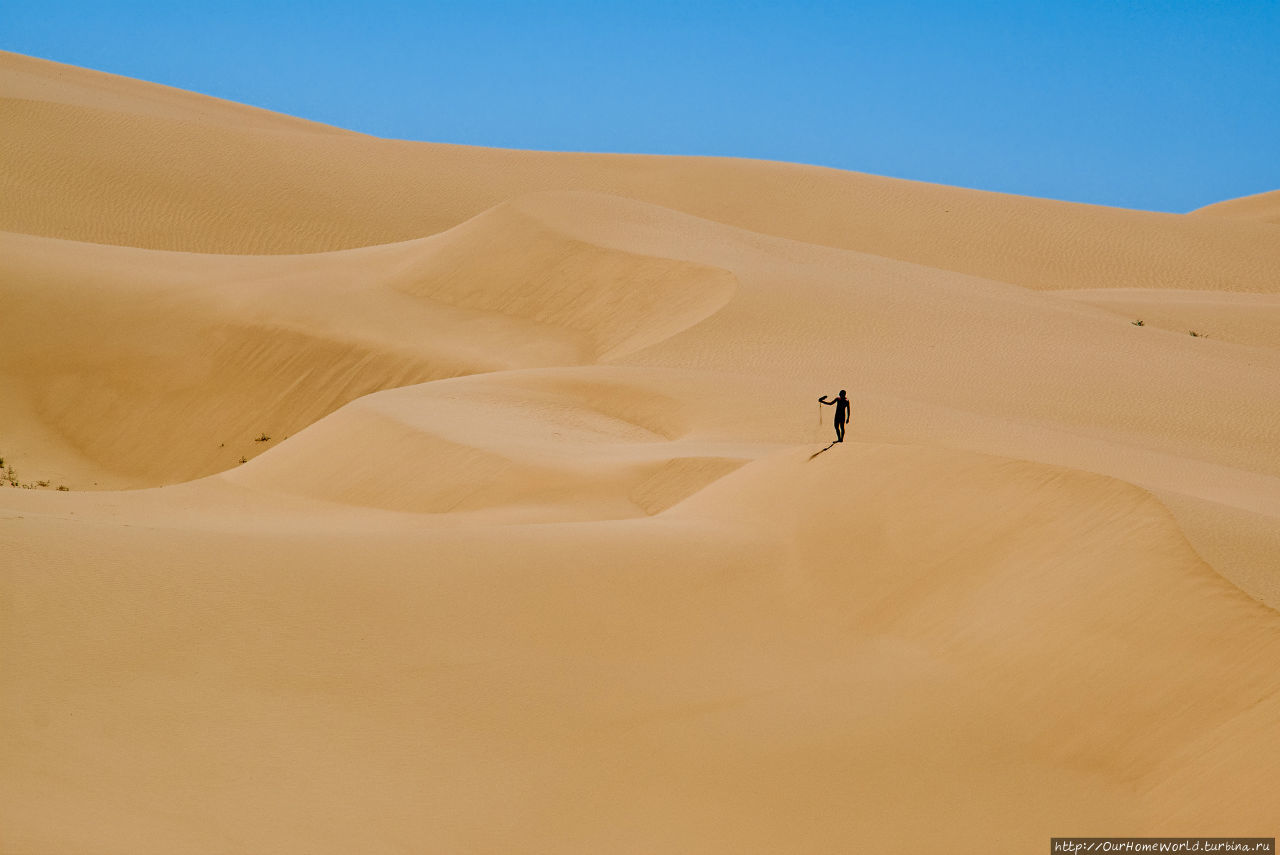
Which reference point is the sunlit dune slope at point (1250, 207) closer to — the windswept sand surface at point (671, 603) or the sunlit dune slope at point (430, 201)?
the sunlit dune slope at point (430, 201)

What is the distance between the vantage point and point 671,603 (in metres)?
9.91

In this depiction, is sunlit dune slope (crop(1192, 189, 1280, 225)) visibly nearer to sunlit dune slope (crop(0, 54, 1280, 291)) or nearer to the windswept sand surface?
sunlit dune slope (crop(0, 54, 1280, 291))

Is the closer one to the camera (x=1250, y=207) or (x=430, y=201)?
(x=430, y=201)

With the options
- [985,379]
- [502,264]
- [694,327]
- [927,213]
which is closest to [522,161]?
[927,213]

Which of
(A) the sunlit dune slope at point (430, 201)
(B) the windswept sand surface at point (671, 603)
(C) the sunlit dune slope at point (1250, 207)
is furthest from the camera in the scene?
(C) the sunlit dune slope at point (1250, 207)

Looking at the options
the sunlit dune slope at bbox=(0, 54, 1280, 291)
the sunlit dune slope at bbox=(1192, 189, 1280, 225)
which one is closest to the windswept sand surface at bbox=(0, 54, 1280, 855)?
the sunlit dune slope at bbox=(0, 54, 1280, 291)

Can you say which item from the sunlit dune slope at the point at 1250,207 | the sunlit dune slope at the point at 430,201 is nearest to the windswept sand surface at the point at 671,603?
the sunlit dune slope at the point at 430,201

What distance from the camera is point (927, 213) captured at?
153 ft

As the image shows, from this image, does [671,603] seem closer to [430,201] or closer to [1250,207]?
[430,201]

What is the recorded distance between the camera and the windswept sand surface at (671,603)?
24.1 feet

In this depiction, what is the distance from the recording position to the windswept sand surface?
24.1 ft

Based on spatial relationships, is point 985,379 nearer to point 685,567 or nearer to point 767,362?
point 767,362

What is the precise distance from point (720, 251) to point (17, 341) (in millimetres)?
14123

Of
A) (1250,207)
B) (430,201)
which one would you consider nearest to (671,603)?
(430,201)
